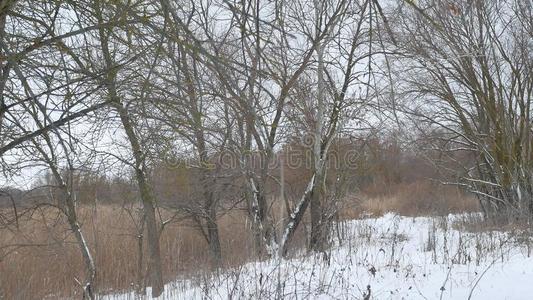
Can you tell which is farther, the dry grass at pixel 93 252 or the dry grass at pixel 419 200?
the dry grass at pixel 419 200

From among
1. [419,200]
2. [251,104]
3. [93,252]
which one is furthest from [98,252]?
[419,200]

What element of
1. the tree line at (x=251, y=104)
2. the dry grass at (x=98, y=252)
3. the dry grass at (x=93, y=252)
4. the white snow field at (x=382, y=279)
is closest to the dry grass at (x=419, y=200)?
the tree line at (x=251, y=104)

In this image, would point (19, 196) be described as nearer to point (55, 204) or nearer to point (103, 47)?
point (55, 204)

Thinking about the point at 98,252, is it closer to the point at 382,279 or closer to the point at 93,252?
the point at 93,252

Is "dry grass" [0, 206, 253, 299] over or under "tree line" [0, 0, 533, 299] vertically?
under

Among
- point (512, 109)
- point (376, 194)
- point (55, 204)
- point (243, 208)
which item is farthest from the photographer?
point (376, 194)

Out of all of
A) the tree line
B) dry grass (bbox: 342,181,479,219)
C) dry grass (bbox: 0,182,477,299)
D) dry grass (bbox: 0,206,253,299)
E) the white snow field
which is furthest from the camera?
dry grass (bbox: 342,181,479,219)

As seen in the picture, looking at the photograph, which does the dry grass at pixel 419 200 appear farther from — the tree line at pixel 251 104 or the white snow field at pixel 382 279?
the white snow field at pixel 382 279

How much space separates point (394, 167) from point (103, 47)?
82.4 feet

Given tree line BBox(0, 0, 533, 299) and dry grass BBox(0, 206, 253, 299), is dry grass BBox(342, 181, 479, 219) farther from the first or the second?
dry grass BBox(0, 206, 253, 299)

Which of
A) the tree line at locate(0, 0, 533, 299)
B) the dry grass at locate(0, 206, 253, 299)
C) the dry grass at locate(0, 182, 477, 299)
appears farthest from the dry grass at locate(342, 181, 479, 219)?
A: the dry grass at locate(0, 206, 253, 299)

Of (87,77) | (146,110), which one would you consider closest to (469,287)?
(146,110)

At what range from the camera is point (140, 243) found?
29.6 feet

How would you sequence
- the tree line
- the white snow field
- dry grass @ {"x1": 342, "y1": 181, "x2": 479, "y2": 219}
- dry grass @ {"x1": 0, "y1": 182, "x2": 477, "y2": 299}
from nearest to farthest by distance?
the tree line < the white snow field < dry grass @ {"x1": 0, "y1": 182, "x2": 477, "y2": 299} < dry grass @ {"x1": 342, "y1": 181, "x2": 479, "y2": 219}
